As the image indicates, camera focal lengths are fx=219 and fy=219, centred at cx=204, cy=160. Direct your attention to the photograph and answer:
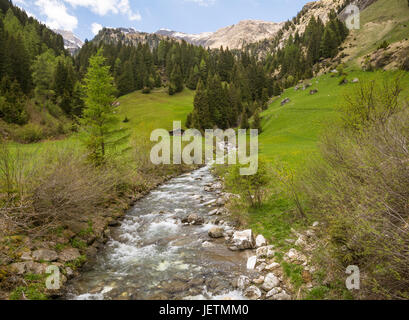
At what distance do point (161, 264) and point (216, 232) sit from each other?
3.23 meters

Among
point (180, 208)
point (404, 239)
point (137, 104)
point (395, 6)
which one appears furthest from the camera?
point (395, 6)

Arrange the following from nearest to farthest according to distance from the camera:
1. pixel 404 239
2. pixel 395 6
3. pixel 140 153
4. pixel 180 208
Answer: pixel 404 239
pixel 180 208
pixel 140 153
pixel 395 6

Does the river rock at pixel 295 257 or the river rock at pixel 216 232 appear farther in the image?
the river rock at pixel 216 232

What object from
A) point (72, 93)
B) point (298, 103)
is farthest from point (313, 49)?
point (72, 93)

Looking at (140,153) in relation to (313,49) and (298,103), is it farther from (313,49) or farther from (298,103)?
(313,49)

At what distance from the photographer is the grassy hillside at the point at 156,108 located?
59253 millimetres

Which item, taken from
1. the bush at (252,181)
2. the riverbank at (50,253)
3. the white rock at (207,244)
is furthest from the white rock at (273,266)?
the riverbank at (50,253)

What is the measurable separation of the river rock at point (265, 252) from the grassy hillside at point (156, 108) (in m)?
45.2

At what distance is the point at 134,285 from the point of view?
7.53 metres

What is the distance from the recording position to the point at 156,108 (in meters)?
70.1

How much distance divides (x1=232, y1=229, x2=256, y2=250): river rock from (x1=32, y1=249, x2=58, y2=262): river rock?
23.6 feet

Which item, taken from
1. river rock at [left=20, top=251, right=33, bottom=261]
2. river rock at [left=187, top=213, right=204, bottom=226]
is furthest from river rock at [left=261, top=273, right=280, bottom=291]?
river rock at [left=20, top=251, right=33, bottom=261]

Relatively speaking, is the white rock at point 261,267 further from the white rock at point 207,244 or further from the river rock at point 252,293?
the white rock at point 207,244
